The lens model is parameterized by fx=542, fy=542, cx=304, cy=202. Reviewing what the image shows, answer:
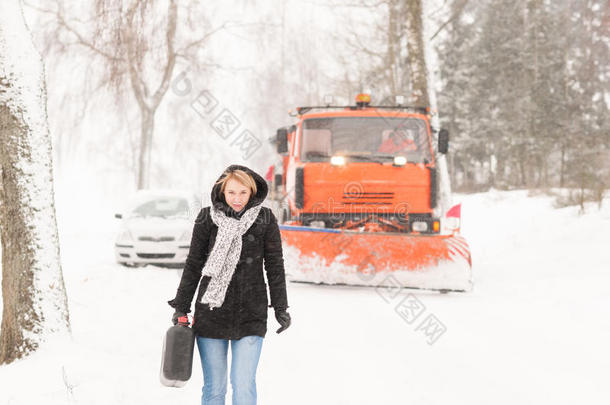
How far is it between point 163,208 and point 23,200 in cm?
678

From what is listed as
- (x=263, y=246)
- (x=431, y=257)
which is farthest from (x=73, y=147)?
(x=263, y=246)

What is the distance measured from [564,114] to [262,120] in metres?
16.6

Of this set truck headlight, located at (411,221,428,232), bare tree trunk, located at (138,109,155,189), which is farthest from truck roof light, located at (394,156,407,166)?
bare tree trunk, located at (138,109,155,189)

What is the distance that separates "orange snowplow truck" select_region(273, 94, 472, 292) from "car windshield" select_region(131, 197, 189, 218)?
9.48 feet

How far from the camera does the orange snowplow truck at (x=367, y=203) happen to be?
7285 mm

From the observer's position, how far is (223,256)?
9.59ft

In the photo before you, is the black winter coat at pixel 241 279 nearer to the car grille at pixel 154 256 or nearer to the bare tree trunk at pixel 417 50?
the car grille at pixel 154 256

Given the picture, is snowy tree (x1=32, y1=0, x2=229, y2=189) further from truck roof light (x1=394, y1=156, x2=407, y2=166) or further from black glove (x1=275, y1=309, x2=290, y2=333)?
black glove (x1=275, y1=309, x2=290, y2=333)

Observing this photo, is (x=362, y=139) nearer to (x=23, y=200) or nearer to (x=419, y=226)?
(x=419, y=226)

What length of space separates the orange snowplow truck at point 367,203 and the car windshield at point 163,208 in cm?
289

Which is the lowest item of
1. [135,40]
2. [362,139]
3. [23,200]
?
[23,200]

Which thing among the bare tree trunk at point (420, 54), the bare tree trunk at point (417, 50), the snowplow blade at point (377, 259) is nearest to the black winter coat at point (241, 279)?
the snowplow blade at point (377, 259)

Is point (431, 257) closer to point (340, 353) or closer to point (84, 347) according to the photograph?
point (340, 353)

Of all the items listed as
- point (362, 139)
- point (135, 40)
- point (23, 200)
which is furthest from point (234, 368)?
point (362, 139)
